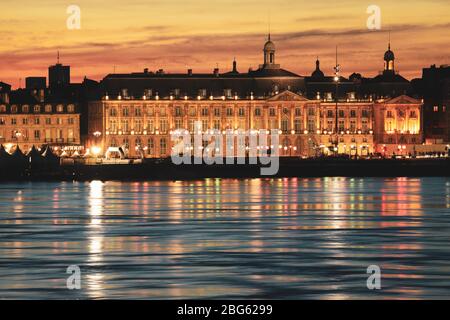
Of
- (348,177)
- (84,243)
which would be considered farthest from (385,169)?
(84,243)

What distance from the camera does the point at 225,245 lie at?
60.2 m

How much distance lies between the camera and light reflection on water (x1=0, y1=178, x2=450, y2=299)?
155ft

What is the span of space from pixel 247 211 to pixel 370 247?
24.8 meters

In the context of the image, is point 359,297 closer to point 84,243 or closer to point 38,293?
point 38,293

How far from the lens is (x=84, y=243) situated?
61250 millimetres

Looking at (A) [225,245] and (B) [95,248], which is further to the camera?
(A) [225,245]

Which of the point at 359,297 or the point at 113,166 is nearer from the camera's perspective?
the point at 359,297

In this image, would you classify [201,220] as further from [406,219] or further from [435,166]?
[435,166]

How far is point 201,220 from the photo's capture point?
75750 millimetres

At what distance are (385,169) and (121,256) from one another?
105357mm

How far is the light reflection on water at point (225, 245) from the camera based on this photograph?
4716 centimetres

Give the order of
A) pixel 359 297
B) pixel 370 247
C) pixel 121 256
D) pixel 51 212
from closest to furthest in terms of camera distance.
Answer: pixel 359 297, pixel 121 256, pixel 370 247, pixel 51 212
